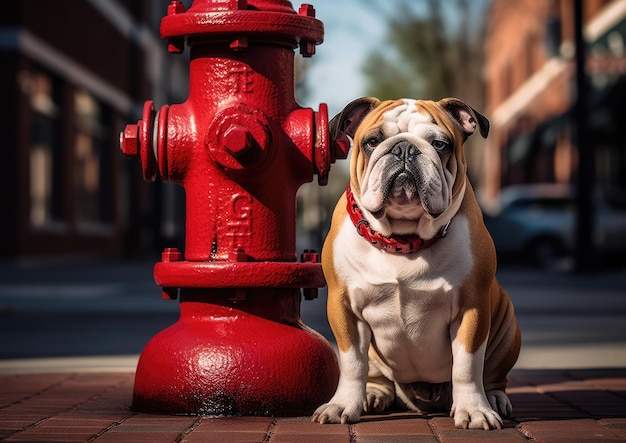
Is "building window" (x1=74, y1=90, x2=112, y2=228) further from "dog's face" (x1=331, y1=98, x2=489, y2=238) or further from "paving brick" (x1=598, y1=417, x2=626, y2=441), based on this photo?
"paving brick" (x1=598, y1=417, x2=626, y2=441)

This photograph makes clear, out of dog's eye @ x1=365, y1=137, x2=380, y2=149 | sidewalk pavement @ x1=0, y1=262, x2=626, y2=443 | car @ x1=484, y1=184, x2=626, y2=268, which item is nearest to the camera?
sidewalk pavement @ x1=0, y1=262, x2=626, y2=443

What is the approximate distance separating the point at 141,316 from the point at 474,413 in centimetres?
673

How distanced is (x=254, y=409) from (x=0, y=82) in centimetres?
1593

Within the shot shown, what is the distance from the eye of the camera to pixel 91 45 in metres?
24.6

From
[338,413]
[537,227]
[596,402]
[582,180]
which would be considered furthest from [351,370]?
[537,227]

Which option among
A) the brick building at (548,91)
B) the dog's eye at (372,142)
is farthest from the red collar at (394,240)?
the brick building at (548,91)

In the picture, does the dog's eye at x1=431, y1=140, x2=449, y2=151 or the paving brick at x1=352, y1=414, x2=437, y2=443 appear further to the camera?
the dog's eye at x1=431, y1=140, x2=449, y2=151

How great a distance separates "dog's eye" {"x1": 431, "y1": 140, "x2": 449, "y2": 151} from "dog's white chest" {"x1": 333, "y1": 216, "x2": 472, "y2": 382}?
11.4 inches

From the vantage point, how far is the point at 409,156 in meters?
3.92

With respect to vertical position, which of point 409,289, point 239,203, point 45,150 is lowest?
point 409,289

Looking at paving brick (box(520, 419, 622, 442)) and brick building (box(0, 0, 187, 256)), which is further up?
brick building (box(0, 0, 187, 256))

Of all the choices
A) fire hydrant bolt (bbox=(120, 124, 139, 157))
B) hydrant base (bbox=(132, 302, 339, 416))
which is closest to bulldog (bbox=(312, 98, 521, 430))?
hydrant base (bbox=(132, 302, 339, 416))

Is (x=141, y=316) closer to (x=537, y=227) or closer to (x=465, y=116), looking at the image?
(x=465, y=116)

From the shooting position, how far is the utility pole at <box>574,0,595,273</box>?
61.8ft
